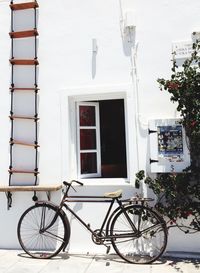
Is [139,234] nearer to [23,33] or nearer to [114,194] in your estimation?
[114,194]

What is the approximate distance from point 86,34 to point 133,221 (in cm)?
336

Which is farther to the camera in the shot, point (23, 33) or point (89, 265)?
point (23, 33)

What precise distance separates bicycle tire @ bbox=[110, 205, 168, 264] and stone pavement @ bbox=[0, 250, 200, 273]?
0.58 feet

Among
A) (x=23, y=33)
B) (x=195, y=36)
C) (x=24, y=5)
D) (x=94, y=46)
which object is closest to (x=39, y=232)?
(x=94, y=46)

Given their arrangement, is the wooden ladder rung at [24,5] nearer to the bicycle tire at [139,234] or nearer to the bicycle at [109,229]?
the bicycle at [109,229]

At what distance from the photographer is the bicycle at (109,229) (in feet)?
16.9

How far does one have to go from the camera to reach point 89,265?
197 inches

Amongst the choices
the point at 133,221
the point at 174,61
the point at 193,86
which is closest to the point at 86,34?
the point at 174,61

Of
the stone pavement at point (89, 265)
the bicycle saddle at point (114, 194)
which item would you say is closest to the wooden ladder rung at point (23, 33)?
the bicycle saddle at point (114, 194)

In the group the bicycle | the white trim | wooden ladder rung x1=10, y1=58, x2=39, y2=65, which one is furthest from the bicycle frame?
wooden ladder rung x1=10, y1=58, x2=39, y2=65

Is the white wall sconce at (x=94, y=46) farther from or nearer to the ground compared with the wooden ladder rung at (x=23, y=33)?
nearer to the ground

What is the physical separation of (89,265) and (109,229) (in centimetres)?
63

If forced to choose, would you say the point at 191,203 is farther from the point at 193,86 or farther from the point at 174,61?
the point at 174,61

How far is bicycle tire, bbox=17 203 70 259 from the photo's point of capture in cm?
552
